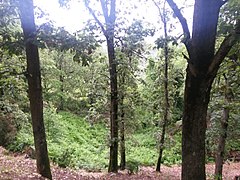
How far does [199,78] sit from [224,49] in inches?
20.6

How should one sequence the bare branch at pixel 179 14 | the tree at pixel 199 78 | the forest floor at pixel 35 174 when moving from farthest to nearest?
the forest floor at pixel 35 174, the bare branch at pixel 179 14, the tree at pixel 199 78

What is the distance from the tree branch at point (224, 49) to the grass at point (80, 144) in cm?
892

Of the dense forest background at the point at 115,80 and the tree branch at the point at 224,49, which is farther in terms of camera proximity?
the dense forest background at the point at 115,80

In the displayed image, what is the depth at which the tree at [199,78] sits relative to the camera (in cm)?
435

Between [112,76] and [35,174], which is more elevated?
[112,76]

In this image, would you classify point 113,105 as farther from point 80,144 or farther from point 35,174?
point 80,144

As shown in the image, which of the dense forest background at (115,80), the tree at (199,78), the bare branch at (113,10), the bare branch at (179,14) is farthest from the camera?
the bare branch at (113,10)

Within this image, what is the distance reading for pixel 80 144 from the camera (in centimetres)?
2439

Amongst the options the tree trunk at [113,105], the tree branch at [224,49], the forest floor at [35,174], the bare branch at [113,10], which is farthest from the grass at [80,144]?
the tree branch at [224,49]

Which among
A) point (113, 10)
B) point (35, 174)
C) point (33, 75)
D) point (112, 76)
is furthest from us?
point (113, 10)

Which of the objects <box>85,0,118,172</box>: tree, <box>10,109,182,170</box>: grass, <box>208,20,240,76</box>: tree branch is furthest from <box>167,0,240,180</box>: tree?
<box>10,109,182,170</box>: grass

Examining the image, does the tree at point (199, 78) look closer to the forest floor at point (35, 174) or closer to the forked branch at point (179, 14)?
the forked branch at point (179, 14)

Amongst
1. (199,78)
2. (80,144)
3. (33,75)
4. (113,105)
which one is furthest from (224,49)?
(80,144)

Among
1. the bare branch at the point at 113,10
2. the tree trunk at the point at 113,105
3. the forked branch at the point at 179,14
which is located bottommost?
the tree trunk at the point at 113,105
